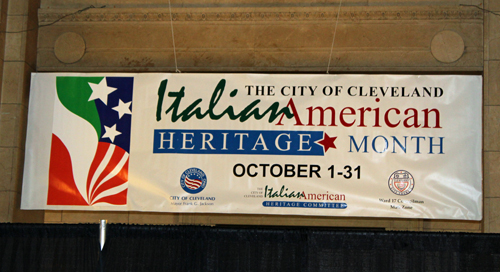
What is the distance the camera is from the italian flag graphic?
7980 mm

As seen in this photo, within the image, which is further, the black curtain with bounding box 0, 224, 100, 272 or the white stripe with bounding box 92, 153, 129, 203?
the white stripe with bounding box 92, 153, 129, 203

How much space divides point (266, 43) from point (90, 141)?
116 inches

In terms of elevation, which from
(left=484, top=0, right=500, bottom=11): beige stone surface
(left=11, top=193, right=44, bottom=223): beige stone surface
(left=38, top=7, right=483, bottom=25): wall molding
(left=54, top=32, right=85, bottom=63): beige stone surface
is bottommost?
(left=11, top=193, right=44, bottom=223): beige stone surface

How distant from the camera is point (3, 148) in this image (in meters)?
8.14

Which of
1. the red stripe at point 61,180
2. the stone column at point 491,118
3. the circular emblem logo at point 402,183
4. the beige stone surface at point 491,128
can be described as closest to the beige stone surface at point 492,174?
the stone column at point 491,118

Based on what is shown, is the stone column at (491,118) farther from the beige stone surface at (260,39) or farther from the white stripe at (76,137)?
the white stripe at (76,137)

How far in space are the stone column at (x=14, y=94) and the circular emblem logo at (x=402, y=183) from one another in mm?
5123

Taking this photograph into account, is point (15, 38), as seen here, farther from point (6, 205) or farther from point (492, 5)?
point (492, 5)

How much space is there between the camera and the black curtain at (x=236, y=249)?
5262 mm

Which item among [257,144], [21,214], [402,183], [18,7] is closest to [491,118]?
[402,183]

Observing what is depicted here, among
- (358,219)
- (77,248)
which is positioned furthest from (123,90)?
(358,219)

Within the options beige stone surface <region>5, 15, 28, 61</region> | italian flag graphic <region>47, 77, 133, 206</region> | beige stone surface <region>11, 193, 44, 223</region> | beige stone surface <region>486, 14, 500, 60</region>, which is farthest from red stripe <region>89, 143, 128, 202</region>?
beige stone surface <region>486, 14, 500, 60</region>

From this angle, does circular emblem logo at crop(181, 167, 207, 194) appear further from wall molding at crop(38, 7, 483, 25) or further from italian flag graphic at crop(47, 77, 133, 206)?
wall molding at crop(38, 7, 483, 25)

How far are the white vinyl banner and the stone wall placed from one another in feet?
0.97
